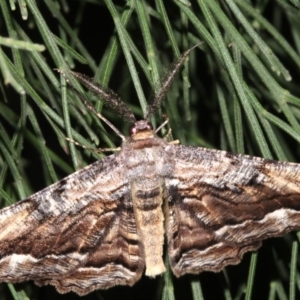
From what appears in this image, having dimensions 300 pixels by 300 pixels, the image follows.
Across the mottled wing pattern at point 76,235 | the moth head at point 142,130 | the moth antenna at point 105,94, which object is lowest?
the mottled wing pattern at point 76,235

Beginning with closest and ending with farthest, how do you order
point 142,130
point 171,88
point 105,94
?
point 105,94 → point 142,130 → point 171,88

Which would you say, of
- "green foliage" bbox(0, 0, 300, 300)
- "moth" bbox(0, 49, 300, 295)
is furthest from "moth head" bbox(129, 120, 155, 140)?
"green foliage" bbox(0, 0, 300, 300)

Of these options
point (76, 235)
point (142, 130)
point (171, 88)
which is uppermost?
point (171, 88)

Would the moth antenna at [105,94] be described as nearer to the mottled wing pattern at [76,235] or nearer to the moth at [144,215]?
the moth at [144,215]

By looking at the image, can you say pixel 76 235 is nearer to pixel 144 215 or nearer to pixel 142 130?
pixel 144 215

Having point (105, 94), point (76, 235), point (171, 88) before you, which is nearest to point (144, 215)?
point (76, 235)

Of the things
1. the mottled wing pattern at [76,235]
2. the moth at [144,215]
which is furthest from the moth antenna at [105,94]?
the mottled wing pattern at [76,235]
